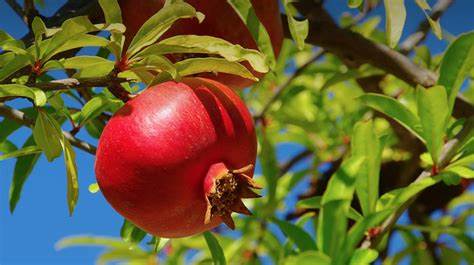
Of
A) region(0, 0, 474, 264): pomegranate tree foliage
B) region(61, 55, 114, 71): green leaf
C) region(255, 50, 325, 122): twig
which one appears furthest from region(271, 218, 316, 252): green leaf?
region(255, 50, 325, 122): twig

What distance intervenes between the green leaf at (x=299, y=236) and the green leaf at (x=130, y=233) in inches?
8.9

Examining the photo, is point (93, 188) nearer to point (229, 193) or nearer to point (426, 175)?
point (229, 193)

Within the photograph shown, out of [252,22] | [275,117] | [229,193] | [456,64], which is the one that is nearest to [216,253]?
[229,193]

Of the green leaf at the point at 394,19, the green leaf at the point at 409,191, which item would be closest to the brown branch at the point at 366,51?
the green leaf at the point at 409,191

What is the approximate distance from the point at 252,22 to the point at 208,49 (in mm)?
105

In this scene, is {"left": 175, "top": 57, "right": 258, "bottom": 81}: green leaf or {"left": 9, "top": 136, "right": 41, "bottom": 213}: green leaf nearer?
{"left": 175, "top": 57, "right": 258, "bottom": 81}: green leaf

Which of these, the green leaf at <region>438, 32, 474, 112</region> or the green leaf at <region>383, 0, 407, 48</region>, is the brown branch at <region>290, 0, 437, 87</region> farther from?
the green leaf at <region>383, 0, 407, 48</region>

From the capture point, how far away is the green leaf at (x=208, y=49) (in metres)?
0.82

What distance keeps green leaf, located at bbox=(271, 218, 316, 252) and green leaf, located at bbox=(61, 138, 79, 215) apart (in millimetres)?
387

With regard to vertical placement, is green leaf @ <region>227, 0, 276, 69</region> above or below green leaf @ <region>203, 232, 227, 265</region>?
above

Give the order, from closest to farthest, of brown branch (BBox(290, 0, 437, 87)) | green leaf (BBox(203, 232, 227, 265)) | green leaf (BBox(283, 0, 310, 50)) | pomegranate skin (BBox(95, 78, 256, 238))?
pomegranate skin (BBox(95, 78, 256, 238))
green leaf (BBox(283, 0, 310, 50))
green leaf (BBox(203, 232, 227, 265))
brown branch (BBox(290, 0, 437, 87))

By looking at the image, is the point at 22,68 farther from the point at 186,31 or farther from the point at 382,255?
the point at 382,255

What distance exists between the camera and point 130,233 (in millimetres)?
1128

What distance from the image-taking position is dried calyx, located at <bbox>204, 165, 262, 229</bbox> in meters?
0.80
